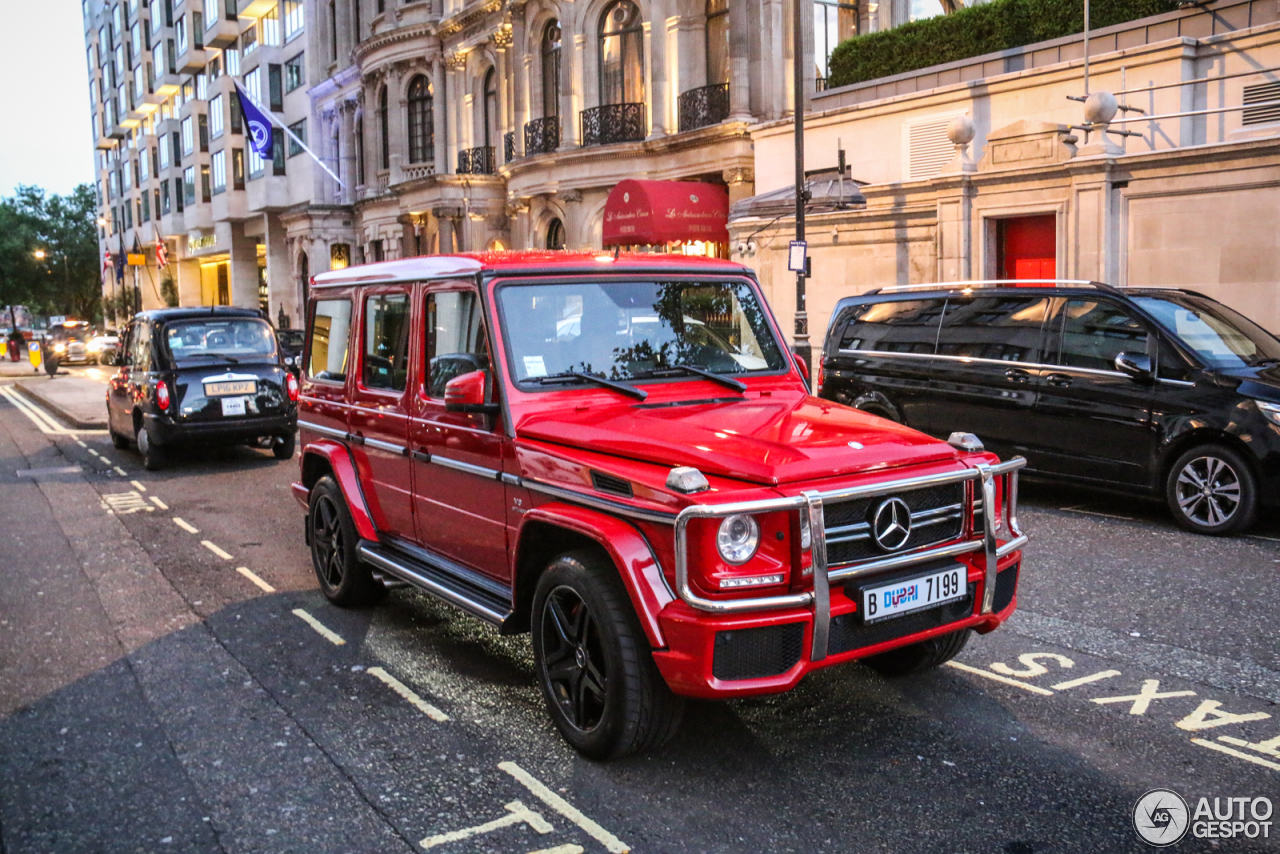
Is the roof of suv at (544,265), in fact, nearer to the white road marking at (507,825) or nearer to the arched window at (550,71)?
the white road marking at (507,825)

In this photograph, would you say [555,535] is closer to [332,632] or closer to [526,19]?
[332,632]

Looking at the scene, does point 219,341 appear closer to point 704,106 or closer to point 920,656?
point 920,656

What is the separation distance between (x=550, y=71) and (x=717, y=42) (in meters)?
7.20

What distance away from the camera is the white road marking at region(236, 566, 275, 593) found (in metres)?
7.74

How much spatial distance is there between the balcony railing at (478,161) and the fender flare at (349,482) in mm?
31305

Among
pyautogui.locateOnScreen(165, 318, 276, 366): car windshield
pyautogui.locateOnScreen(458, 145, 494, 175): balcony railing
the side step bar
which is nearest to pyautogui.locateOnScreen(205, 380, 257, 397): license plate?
pyautogui.locateOnScreen(165, 318, 276, 366): car windshield

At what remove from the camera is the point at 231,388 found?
13.6m

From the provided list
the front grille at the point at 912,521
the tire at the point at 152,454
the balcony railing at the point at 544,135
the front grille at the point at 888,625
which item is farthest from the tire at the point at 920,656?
the balcony railing at the point at 544,135

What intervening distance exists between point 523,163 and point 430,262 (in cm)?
2762

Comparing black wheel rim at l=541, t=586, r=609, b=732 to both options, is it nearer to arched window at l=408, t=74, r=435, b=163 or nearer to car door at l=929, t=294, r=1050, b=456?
car door at l=929, t=294, r=1050, b=456

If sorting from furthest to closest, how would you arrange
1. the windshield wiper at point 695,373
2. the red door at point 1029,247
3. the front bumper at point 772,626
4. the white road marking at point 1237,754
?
the red door at point 1029,247 → the windshield wiper at point 695,373 → the white road marking at point 1237,754 → the front bumper at point 772,626

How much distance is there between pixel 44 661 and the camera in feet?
20.3

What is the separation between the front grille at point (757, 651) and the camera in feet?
13.4

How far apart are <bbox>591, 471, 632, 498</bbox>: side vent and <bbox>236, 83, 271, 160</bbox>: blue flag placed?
34.4m
